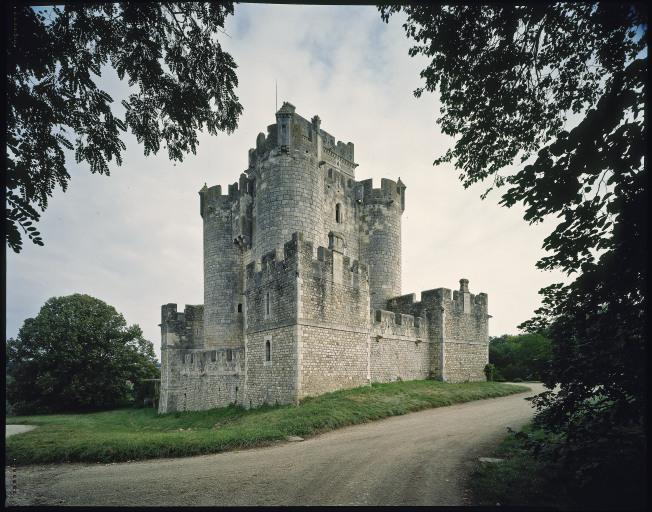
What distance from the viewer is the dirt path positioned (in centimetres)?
618

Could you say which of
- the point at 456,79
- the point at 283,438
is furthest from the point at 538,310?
the point at 283,438

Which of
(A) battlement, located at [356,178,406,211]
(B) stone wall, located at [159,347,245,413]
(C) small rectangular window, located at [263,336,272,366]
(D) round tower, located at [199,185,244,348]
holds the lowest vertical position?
(B) stone wall, located at [159,347,245,413]

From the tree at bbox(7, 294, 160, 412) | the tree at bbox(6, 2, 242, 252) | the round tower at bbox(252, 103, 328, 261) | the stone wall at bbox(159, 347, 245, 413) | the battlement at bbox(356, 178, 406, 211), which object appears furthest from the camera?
the tree at bbox(7, 294, 160, 412)

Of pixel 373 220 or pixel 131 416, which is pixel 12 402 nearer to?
pixel 131 416

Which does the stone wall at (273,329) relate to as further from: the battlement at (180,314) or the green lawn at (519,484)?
the green lawn at (519,484)

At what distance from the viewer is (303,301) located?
54.4ft

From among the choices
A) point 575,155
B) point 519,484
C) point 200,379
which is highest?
point 575,155

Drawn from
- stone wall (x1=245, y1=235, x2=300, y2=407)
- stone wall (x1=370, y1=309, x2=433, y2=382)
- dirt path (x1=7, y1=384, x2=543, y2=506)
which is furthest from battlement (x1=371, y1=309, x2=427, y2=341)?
dirt path (x1=7, y1=384, x2=543, y2=506)

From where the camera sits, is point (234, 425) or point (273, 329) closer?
point (234, 425)

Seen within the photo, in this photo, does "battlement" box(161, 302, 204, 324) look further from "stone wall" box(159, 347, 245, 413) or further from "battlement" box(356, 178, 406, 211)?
"battlement" box(356, 178, 406, 211)

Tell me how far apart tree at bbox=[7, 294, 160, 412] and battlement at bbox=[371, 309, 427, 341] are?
73.2 feet

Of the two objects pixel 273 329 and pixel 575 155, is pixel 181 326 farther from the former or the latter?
pixel 575 155

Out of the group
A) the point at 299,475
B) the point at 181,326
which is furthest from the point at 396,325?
the point at 299,475

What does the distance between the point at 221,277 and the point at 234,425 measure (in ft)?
37.9
